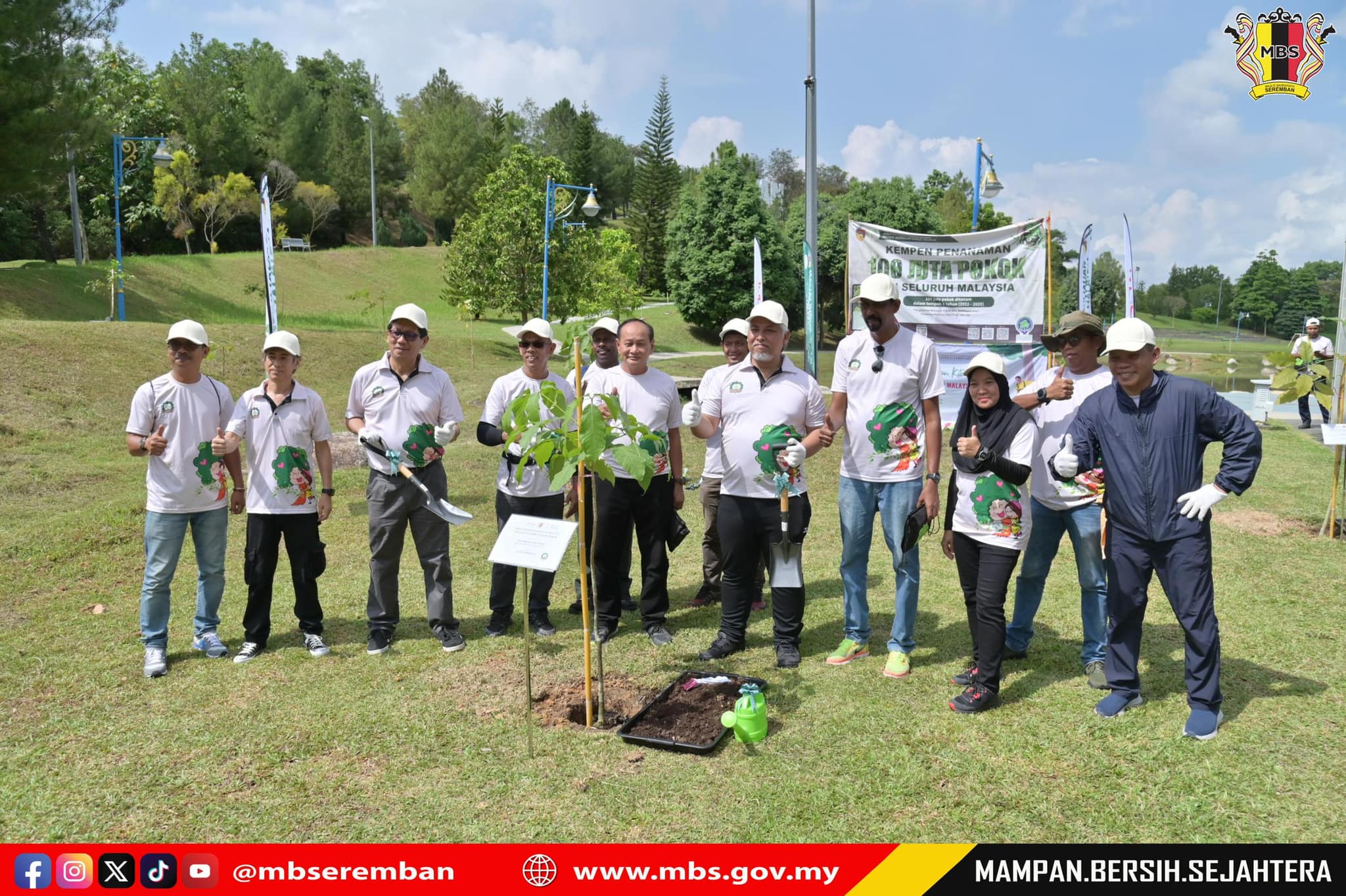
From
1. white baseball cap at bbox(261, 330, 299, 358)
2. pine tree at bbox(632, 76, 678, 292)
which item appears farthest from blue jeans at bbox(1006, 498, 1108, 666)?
pine tree at bbox(632, 76, 678, 292)

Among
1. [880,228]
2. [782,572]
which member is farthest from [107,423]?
[782,572]

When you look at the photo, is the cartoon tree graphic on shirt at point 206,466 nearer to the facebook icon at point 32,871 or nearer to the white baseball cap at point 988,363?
the facebook icon at point 32,871

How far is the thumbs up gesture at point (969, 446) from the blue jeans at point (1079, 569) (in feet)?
2.36

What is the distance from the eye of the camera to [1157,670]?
4730mm

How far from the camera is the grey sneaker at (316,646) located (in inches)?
201

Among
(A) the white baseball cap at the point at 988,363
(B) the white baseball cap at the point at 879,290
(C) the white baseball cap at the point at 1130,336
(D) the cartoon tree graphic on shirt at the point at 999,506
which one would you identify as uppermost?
(B) the white baseball cap at the point at 879,290

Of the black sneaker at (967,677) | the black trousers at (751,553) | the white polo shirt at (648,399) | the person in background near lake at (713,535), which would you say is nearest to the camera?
the black sneaker at (967,677)

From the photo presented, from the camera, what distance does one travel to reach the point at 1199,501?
3.76 metres

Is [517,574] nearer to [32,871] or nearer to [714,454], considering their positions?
[714,454]

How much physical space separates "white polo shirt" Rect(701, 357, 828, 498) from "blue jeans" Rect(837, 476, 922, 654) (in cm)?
32

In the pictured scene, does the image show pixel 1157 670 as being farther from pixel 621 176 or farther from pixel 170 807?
pixel 621 176

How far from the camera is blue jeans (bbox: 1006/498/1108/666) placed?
4.51m

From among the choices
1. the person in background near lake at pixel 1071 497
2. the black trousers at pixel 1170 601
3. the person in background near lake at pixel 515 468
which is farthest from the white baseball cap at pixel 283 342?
the black trousers at pixel 1170 601

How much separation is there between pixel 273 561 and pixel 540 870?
291cm
